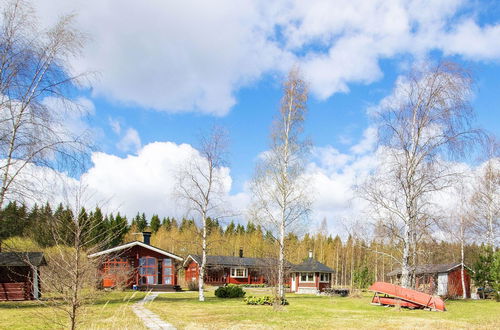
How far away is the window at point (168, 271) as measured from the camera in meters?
37.5

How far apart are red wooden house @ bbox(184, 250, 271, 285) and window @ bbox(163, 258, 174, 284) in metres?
11.0

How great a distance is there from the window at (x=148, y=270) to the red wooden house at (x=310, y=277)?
14338mm

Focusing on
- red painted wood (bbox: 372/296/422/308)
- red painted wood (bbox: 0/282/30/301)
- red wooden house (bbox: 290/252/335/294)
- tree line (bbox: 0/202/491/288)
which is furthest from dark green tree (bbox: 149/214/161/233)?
red painted wood (bbox: 372/296/422/308)

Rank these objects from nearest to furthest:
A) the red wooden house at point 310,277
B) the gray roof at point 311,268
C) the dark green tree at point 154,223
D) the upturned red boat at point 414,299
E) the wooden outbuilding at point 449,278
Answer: the upturned red boat at point 414,299, the wooden outbuilding at point 449,278, the gray roof at point 311,268, the red wooden house at point 310,277, the dark green tree at point 154,223

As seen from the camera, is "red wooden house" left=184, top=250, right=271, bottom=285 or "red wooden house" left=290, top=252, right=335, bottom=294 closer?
"red wooden house" left=290, top=252, right=335, bottom=294

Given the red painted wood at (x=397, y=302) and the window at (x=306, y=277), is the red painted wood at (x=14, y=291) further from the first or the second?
the window at (x=306, y=277)

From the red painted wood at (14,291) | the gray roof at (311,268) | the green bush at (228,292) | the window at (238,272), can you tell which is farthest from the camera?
the window at (238,272)

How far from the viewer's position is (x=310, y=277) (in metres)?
43.8

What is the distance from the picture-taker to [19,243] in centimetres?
1766

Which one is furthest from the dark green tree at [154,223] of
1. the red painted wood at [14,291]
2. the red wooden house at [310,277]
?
the red painted wood at [14,291]

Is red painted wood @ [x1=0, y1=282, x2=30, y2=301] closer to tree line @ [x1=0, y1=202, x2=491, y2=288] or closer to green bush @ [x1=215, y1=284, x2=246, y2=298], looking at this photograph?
tree line @ [x1=0, y1=202, x2=491, y2=288]

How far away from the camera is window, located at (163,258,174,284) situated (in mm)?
37500

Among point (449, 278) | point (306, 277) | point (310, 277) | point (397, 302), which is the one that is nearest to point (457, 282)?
point (449, 278)

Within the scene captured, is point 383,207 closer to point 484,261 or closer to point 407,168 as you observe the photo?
point 407,168
